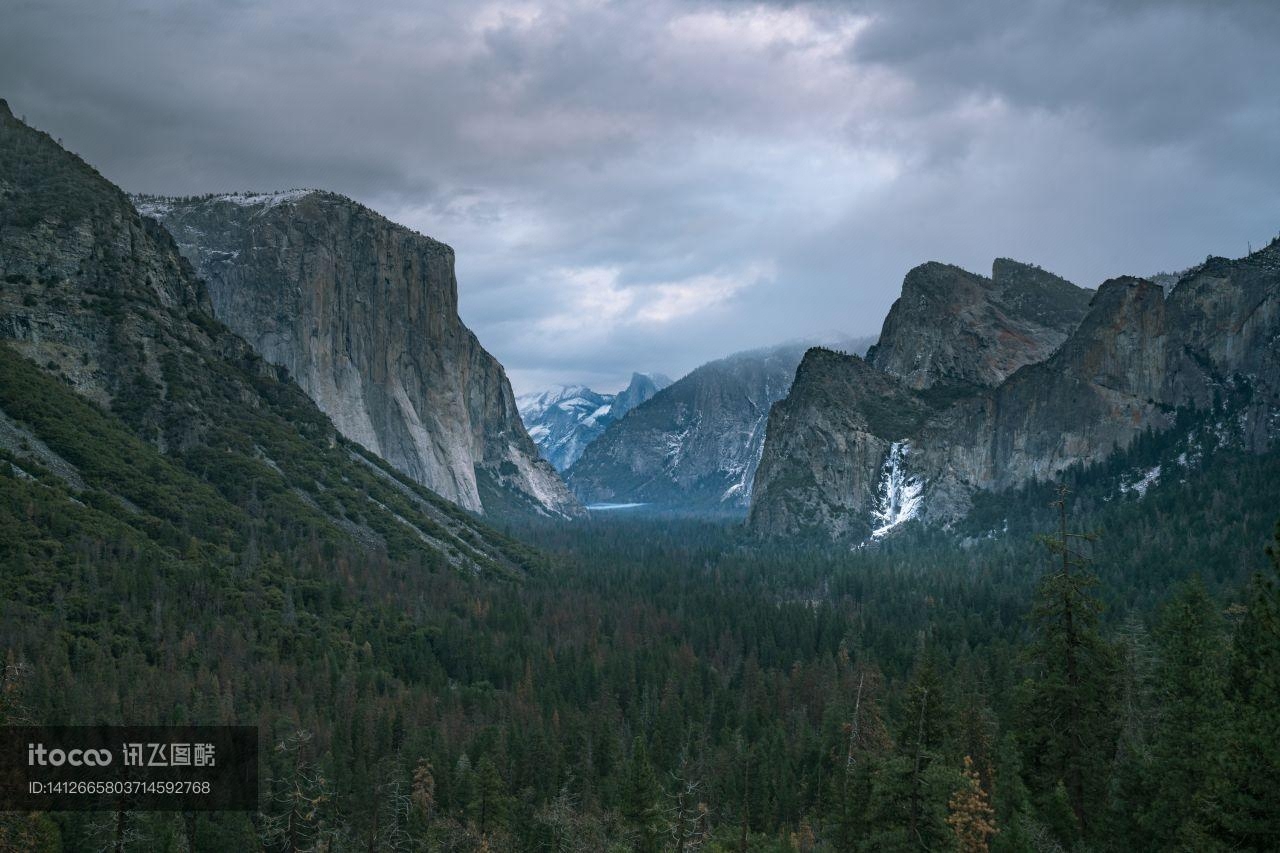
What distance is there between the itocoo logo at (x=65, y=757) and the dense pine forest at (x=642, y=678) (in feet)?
10.9

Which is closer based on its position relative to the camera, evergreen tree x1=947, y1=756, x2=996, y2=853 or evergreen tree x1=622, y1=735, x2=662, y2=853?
evergreen tree x1=947, y1=756, x2=996, y2=853

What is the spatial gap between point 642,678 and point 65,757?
6682cm

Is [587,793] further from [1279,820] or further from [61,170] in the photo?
[61,170]

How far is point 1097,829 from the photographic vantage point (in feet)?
129

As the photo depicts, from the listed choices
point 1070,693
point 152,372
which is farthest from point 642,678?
point 152,372

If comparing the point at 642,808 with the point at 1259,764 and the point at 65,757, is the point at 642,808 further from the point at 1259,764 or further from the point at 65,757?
the point at 1259,764

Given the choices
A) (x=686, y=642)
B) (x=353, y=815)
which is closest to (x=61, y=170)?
(x=686, y=642)

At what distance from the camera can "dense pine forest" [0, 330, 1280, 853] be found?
37.2 metres

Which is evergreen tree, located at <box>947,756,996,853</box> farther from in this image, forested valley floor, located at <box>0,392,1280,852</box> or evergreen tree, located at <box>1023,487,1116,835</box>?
evergreen tree, located at <box>1023,487,1116,835</box>

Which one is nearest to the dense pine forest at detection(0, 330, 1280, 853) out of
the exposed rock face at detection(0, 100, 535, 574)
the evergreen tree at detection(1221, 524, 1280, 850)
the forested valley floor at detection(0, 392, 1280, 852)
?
the evergreen tree at detection(1221, 524, 1280, 850)

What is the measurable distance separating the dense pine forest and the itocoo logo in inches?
131

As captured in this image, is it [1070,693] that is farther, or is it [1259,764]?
[1070,693]

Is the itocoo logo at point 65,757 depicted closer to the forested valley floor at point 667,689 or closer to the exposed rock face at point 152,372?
the forested valley floor at point 667,689

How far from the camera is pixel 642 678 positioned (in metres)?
112
